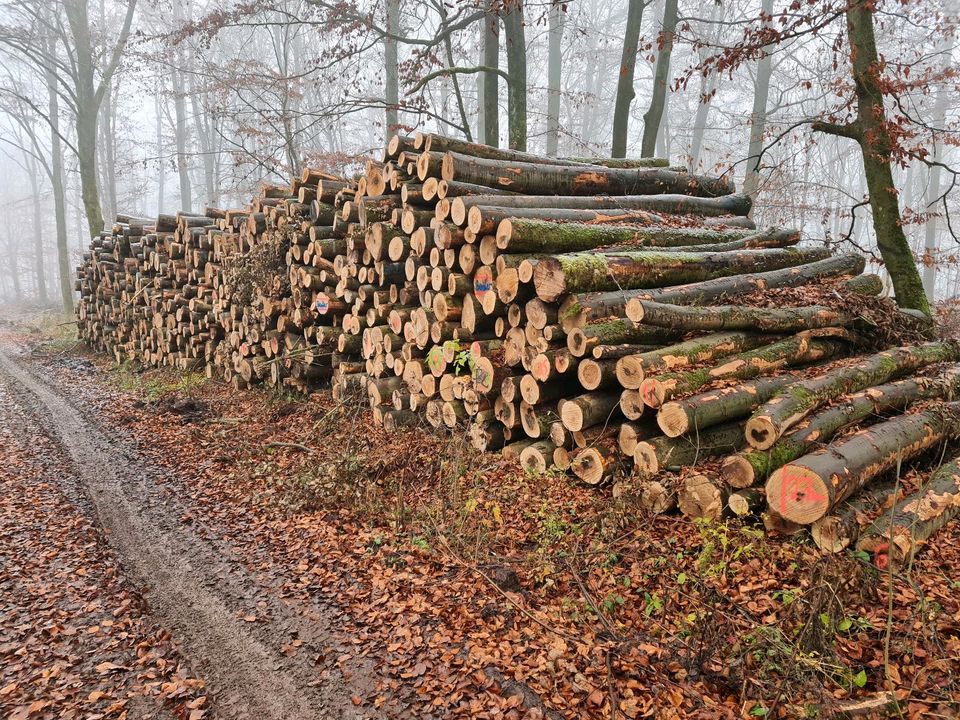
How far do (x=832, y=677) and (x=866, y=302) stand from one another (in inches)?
191

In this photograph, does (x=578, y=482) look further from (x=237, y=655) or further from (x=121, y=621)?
(x=121, y=621)

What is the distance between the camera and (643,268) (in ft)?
20.5

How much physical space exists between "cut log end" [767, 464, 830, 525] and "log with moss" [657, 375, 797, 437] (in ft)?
2.47

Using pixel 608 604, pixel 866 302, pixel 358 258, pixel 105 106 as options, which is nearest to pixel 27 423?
pixel 358 258

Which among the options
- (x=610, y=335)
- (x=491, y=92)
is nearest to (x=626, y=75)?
(x=491, y=92)

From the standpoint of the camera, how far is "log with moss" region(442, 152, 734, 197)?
7.41 m

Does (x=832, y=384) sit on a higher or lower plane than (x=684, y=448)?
higher

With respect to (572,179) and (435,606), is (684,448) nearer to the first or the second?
(435,606)

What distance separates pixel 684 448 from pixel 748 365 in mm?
1167

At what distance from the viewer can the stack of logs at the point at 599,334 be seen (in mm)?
4660

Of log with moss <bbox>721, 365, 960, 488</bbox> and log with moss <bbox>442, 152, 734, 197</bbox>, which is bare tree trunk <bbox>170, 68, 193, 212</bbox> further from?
log with moss <bbox>721, 365, 960, 488</bbox>

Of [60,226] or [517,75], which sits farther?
[60,226]

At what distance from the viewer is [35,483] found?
665 centimetres

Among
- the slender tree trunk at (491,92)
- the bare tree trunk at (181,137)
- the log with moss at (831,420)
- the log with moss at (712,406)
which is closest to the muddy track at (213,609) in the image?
the log with moss at (712,406)
